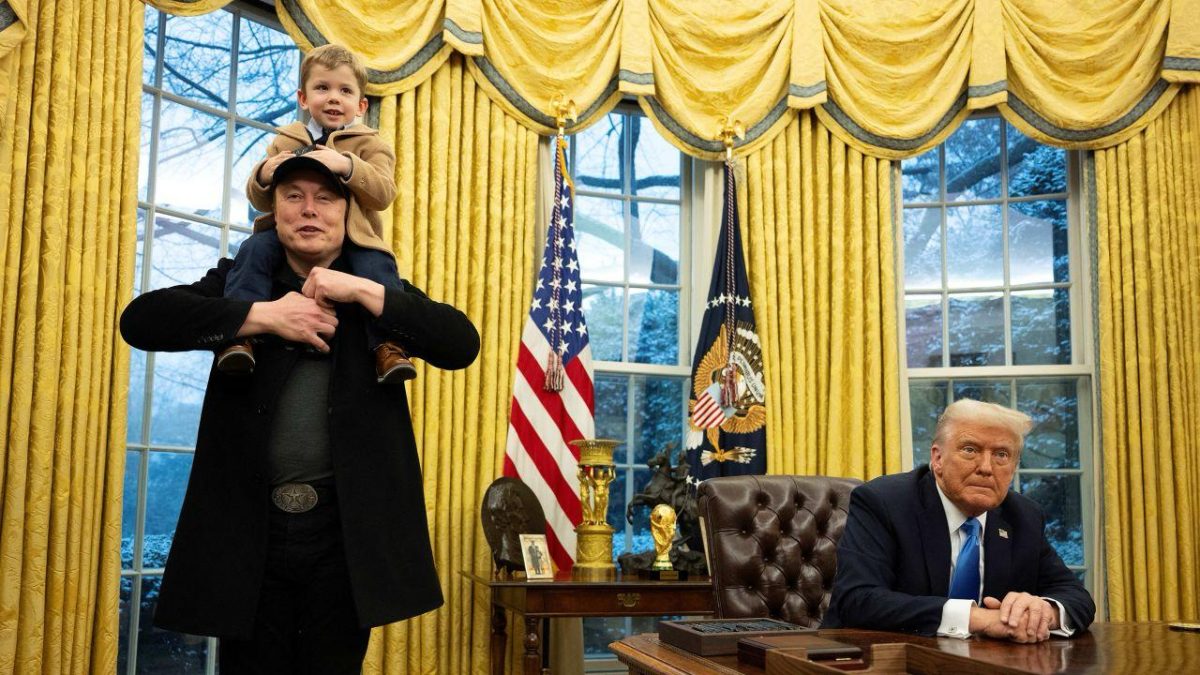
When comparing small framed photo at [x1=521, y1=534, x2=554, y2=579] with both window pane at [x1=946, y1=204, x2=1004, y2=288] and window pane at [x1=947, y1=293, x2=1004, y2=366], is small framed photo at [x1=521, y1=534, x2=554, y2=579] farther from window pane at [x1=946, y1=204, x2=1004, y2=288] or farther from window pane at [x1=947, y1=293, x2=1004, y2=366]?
window pane at [x1=946, y1=204, x2=1004, y2=288]

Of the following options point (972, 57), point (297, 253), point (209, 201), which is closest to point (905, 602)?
point (297, 253)

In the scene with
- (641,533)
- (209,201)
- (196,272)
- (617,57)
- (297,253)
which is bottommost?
(641,533)

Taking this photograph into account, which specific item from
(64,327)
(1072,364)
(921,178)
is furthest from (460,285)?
(1072,364)

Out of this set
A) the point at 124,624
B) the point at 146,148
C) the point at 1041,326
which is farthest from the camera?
the point at 1041,326

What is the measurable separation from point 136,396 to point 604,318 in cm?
220

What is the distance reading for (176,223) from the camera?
3.96 m

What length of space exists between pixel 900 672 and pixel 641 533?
370 centimetres

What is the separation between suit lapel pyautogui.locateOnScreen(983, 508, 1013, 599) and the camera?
232 centimetres

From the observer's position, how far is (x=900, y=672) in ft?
4.62

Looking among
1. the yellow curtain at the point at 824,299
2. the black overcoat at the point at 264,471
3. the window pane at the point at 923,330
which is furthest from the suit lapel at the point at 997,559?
the window pane at the point at 923,330

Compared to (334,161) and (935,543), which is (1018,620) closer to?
(935,543)

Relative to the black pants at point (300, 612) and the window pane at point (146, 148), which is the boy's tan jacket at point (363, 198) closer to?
the black pants at point (300, 612)

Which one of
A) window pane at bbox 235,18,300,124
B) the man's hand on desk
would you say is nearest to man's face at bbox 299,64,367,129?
the man's hand on desk

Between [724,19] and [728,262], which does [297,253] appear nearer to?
[728,262]
